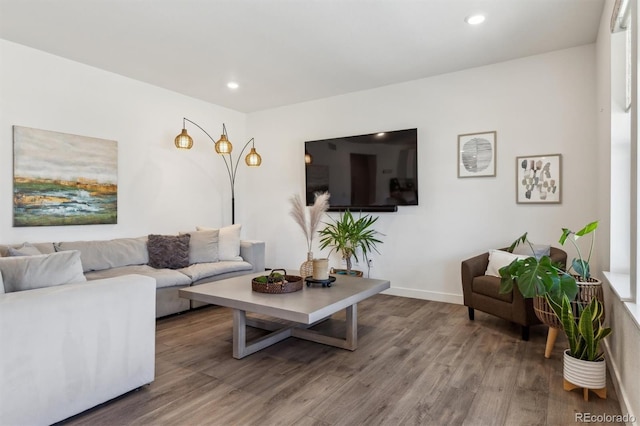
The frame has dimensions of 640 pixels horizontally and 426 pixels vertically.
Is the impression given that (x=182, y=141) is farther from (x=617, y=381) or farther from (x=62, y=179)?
(x=617, y=381)

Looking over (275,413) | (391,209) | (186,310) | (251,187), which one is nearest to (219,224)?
(251,187)

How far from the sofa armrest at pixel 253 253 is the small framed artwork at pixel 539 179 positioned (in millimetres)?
3205

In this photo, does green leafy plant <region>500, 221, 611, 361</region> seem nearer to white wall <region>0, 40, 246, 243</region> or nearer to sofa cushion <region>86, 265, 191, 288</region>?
sofa cushion <region>86, 265, 191, 288</region>

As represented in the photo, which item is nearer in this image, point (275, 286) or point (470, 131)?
point (275, 286)

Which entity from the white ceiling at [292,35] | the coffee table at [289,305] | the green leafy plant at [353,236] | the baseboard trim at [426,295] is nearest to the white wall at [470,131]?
the baseboard trim at [426,295]

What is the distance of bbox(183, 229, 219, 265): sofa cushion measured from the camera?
445 cm

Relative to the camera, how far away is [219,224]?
5.75 metres

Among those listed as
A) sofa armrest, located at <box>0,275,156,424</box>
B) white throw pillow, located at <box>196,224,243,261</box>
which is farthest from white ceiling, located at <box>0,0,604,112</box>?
sofa armrest, located at <box>0,275,156,424</box>

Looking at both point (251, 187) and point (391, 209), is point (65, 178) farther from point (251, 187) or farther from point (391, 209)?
point (391, 209)


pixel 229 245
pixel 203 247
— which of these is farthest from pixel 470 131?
pixel 203 247

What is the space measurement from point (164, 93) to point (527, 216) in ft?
15.7

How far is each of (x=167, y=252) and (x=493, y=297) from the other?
139 inches

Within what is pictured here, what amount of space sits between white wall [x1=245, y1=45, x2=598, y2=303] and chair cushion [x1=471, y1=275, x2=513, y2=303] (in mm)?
810

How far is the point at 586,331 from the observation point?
215 cm
